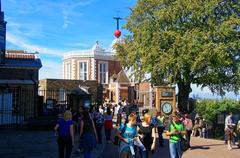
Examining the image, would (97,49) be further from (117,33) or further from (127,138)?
(127,138)

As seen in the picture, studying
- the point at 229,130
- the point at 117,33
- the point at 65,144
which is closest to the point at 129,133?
the point at 65,144

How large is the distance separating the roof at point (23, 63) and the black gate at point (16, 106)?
A: 5.58ft

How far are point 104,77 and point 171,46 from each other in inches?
1086

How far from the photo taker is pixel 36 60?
2945 cm

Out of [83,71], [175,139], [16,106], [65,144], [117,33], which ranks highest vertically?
[117,33]

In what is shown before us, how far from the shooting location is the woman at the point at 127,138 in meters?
9.92

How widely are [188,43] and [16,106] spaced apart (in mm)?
13407

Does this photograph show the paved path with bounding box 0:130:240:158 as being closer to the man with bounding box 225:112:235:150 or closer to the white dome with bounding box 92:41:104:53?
the man with bounding box 225:112:235:150

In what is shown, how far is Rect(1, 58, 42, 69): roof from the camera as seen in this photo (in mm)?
27544

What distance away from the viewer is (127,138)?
9.96m

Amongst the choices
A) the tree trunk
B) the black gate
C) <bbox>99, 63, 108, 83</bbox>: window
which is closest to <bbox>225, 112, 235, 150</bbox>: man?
the black gate

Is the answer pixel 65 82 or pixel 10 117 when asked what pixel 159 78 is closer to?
pixel 10 117

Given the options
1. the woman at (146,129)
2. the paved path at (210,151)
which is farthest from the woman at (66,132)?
the paved path at (210,151)

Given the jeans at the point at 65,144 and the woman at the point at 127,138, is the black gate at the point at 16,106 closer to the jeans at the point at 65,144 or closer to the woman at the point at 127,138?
the jeans at the point at 65,144
